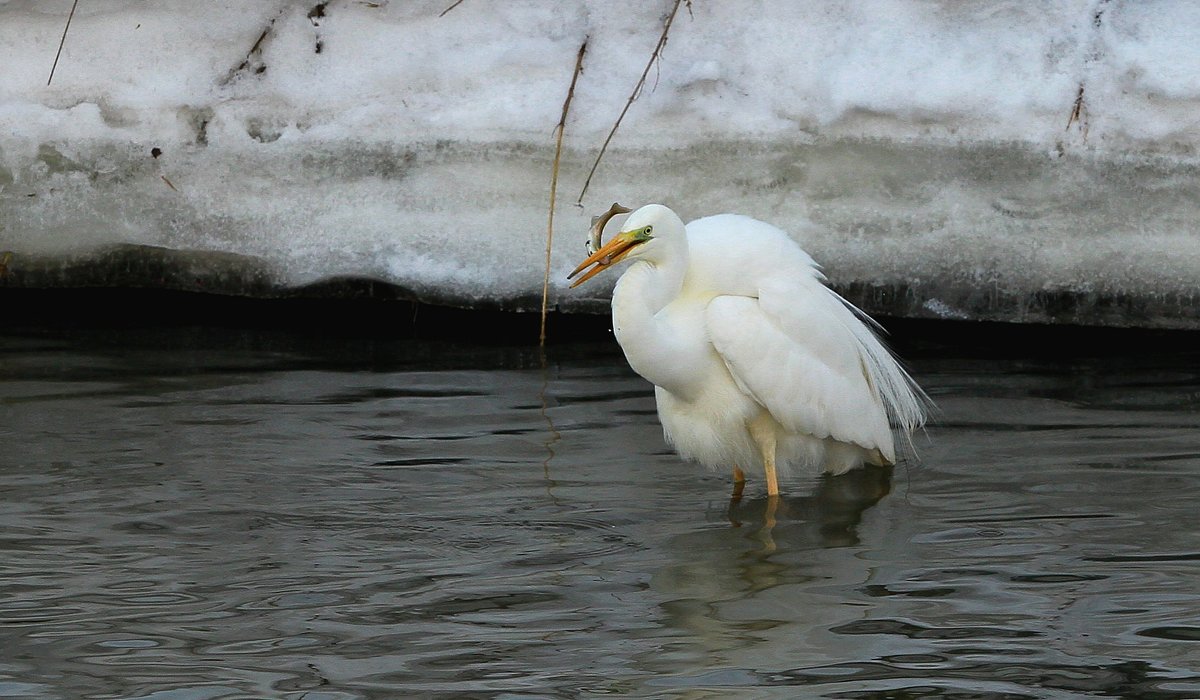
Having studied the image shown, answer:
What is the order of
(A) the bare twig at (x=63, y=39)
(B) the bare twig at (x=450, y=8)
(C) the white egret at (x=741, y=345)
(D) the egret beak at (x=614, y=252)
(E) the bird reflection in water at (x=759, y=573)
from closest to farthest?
(E) the bird reflection in water at (x=759, y=573), (D) the egret beak at (x=614, y=252), (C) the white egret at (x=741, y=345), (A) the bare twig at (x=63, y=39), (B) the bare twig at (x=450, y=8)

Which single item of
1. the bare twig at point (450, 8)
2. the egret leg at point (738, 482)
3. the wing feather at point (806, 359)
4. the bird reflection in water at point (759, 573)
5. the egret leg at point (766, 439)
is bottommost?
the bird reflection in water at point (759, 573)

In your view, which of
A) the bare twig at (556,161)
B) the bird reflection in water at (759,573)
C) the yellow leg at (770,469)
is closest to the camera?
the bird reflection in water at (759,573)

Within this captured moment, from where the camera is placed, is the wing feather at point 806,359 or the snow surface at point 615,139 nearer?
the wing feather at point 806,359

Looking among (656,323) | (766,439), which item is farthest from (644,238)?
(766,439)

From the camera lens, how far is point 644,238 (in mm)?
5094

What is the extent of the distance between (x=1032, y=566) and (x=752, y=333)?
1.27m

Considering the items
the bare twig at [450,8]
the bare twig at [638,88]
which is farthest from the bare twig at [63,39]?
the bare twig at [638,88]

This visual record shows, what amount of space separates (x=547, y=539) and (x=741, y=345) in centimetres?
99

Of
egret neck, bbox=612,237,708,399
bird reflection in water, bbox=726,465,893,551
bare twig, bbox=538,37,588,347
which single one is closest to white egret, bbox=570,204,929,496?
egret neck, bbox=612,237,708,399

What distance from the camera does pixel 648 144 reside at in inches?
292

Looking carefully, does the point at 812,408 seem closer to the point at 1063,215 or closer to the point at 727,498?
the point at 727,498

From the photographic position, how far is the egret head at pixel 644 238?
16.6ft

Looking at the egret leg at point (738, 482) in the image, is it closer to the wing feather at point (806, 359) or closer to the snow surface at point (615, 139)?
the wing feather at point (806, 359)

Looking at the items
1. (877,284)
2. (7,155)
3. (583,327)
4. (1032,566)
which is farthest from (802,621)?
(7,155)
